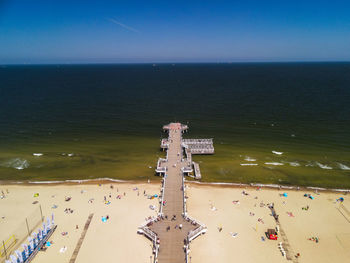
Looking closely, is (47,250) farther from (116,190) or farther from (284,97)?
(284,97)

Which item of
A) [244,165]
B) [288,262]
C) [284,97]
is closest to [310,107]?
[284,97]

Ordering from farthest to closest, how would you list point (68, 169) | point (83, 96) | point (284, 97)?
point (83, 96) → point (284, 97) → point (68, 169)

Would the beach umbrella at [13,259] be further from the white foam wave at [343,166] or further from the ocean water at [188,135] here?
the white foam wave at [343,166]

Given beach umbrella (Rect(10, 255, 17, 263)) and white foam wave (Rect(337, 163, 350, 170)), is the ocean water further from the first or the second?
beach umbrella (Rect(10, 255, 17, 263))

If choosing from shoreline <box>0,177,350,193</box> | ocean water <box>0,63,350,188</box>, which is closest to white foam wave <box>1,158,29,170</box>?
ocean water <box>0,63,350,188</box>

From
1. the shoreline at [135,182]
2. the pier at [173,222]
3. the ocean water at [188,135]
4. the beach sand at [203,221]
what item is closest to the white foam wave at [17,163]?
the ocean water at [188,135]

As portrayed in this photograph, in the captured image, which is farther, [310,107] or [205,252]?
[310,107]

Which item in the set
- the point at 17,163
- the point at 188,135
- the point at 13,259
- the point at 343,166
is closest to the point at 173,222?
the point at 13,259

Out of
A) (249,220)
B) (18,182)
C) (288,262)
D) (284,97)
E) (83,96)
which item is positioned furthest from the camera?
(83,96)
